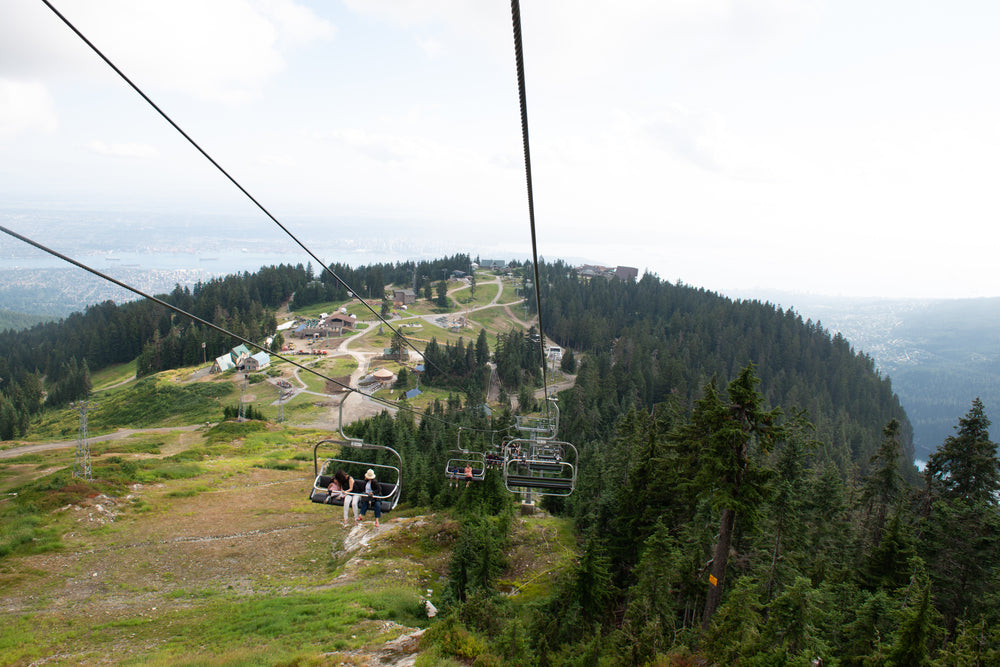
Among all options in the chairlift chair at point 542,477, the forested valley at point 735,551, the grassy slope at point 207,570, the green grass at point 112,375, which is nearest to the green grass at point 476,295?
the green grass at point 112,375

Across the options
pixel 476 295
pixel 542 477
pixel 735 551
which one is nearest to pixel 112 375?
pixel 476 295

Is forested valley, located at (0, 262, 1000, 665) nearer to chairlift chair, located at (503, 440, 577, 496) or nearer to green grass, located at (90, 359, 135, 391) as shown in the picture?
chairlift chair, located at (503, 440, 577, 496)

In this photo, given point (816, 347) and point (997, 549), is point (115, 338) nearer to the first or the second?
point (997, 549)

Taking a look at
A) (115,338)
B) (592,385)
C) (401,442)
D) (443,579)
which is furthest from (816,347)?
(115,338)

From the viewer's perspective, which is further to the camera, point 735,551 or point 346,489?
point 735,551

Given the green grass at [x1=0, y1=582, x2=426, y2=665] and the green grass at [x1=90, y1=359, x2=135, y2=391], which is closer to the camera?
the green grass at [x1=0, y1=582, x2=426, y2=665]

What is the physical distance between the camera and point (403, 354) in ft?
346

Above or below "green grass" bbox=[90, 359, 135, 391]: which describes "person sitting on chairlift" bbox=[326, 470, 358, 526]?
above

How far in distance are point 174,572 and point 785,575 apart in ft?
107

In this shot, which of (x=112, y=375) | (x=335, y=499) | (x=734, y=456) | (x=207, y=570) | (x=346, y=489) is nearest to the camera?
(x=335, y=499)

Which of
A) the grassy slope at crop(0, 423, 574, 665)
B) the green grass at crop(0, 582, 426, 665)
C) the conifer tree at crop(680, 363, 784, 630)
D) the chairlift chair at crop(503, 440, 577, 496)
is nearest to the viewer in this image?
the chairlift chair at crop(503, 440, 577, 496)

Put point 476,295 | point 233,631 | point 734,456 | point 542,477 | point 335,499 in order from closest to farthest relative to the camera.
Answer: point 335,499 → point 734,456 → point 542,477 → point 233,631 → point 476,295

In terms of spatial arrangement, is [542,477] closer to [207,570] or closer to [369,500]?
[369,500]

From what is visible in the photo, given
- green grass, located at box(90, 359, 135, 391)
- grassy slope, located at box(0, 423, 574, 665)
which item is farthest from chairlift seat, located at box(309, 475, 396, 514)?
green grass, located at box(90, 359, 135, 391)
